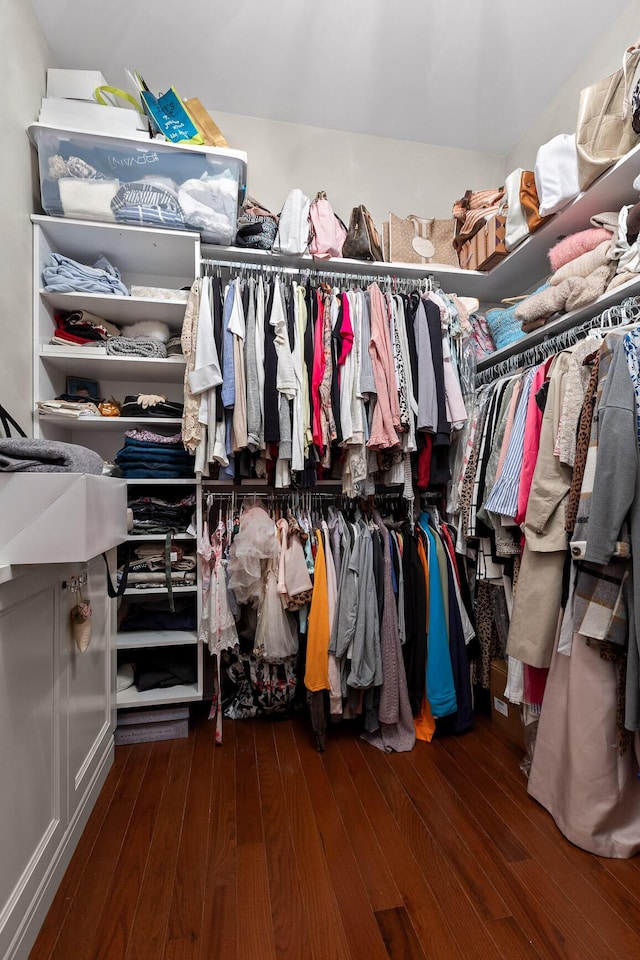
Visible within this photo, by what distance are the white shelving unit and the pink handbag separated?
0.52 m

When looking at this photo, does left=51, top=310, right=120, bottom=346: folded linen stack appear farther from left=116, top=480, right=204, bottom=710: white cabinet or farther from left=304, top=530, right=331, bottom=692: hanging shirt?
left=304, top=530, right=331, bottom=692: hanging shirt

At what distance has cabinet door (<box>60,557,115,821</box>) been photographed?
4.11 ft

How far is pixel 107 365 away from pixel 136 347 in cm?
16

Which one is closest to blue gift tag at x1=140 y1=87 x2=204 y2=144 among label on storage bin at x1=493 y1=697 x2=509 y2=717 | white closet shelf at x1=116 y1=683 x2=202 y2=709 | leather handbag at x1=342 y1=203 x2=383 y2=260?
leather handbag at x1=342 y1=203 x2=383 y2=260

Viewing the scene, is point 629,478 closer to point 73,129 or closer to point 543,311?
point 543,311

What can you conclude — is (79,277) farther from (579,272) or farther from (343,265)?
(579,272)

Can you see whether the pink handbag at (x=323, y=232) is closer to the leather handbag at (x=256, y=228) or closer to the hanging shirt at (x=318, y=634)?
the leather handbag at (x=256, y=228)

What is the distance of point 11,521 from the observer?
900 mm

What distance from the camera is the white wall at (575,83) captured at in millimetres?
1742

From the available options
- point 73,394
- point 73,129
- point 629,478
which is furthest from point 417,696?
point 73,129

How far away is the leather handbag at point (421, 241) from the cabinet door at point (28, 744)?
2.04 m

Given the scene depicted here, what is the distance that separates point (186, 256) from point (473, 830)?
253 centimetres

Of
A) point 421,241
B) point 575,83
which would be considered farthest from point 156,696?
point 575,83

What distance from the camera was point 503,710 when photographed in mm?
1915
